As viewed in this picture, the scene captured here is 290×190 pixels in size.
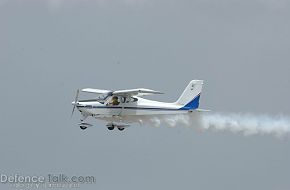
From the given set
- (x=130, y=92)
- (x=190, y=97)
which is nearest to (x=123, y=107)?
(x=130, y=92)

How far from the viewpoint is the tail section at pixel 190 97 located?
217ft

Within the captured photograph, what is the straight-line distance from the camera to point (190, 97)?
66.4m

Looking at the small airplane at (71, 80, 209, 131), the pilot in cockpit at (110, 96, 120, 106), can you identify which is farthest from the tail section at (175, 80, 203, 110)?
the pilot in cockpit at (110, 96, 120, 106)

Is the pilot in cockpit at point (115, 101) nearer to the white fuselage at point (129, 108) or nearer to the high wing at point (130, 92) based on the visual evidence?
the white fuselage at point (129, 108)

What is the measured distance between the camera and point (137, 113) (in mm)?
65688

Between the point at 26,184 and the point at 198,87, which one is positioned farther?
the point at 198,87

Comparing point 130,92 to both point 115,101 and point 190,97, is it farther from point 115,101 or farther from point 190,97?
point 190,97

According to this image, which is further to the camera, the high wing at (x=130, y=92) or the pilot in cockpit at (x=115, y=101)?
the pilot in cockpit at (x=115, y=101)

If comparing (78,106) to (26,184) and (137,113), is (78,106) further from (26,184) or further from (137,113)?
(26,184)

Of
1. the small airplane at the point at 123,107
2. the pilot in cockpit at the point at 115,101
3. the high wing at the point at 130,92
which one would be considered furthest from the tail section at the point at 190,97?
the pilot in cockpit at the point at 115,101

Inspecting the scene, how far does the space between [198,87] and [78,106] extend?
8.29m

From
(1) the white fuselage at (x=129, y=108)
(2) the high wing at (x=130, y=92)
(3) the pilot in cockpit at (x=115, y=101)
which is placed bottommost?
(1) the white fuselage at (x=129, y=108)

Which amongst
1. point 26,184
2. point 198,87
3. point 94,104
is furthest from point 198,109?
point 26,184

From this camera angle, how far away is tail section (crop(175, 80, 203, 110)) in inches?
2603
